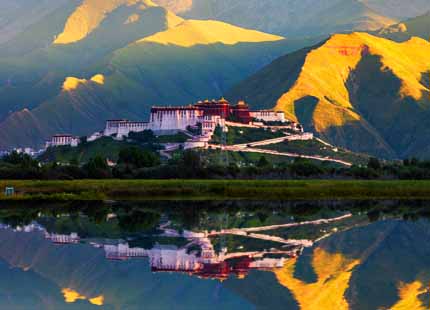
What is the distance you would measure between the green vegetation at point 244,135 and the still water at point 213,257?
2958 inches

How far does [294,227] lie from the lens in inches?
2940

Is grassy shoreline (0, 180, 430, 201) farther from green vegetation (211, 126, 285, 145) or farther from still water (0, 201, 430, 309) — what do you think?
green vegetation (211, 126, 285, 145)

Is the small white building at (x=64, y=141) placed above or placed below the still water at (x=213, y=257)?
above

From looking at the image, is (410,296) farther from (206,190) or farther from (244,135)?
(244,135)

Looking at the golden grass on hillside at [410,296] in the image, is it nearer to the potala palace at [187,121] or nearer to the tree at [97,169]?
the tree at [97,169]

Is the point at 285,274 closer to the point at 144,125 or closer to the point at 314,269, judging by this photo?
the point at 314,269

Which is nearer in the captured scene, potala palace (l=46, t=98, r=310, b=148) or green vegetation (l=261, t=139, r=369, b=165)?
green vegetation (l=261, t=139, r=369, b=165)

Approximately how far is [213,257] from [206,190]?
38.7 meters

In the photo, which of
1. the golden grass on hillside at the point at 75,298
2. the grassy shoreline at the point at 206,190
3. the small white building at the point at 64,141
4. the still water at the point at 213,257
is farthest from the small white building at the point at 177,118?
the golden grass on hillside at the point at 75,298

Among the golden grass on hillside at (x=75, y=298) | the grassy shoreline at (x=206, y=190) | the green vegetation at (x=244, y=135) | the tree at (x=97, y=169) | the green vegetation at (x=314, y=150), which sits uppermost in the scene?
the green vegetation at (x=244, y=135)

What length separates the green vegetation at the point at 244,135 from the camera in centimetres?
16450

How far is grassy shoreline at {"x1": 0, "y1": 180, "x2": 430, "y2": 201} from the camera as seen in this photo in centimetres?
9631

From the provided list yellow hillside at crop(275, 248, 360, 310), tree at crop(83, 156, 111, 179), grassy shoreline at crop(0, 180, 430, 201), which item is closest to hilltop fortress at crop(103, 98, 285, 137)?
tree at crop(83, 156, 111, 179)

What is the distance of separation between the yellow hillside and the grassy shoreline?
34.8 meters
